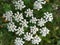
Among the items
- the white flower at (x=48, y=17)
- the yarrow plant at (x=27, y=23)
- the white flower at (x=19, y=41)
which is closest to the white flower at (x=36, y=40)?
the yarrow plant at (x=27, y=23)

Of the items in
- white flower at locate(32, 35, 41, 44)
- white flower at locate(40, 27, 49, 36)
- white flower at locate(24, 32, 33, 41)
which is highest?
white flower at locate(40, 27, 49, 36)

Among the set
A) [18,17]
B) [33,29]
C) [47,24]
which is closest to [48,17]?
[47,24]

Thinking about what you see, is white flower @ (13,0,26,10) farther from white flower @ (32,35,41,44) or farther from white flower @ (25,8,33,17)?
white flower @ (32,35,41,44)

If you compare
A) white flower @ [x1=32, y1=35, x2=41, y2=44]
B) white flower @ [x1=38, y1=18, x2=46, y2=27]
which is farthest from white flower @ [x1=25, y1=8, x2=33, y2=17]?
white flower @ [x1=32, y1=35, x2=41, y2=44]

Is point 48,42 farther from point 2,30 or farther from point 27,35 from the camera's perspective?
point 2,30

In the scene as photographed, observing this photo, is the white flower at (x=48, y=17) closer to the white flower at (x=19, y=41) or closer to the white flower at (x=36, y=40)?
the white flower at (x=36, y=40)

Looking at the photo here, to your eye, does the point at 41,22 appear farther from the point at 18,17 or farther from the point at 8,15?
the point at 8,15
